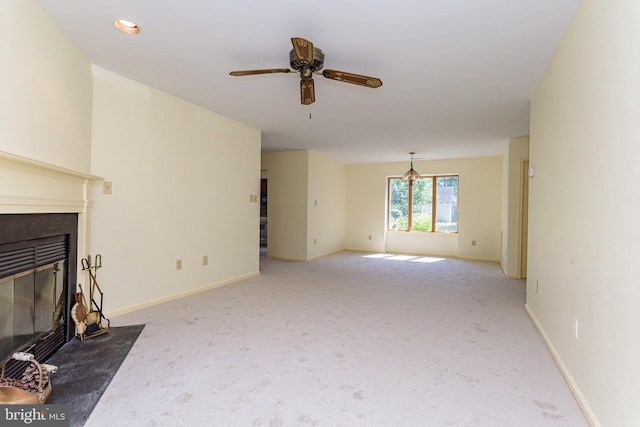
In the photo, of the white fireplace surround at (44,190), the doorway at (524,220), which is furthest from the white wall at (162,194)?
the doorway at (524,220)

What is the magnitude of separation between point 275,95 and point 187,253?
6.95ft

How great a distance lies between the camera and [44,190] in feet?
7.29

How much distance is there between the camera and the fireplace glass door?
194 cm

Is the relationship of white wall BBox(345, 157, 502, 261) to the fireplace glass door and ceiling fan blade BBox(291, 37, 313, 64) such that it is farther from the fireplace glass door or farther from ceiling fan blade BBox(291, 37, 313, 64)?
the fireplace glass door

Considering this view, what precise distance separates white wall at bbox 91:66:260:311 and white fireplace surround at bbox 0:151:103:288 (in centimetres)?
18

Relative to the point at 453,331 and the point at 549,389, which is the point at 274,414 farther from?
the point at 453,331

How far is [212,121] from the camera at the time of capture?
4203 mm

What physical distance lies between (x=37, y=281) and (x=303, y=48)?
2.41 m

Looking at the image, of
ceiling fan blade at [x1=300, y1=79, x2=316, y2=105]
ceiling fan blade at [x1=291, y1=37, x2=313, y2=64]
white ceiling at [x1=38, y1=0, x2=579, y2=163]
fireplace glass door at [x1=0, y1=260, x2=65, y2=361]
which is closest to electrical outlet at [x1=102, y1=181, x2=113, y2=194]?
fireplace glass door at [x1=0, y1=260, x2=65, y2=361]

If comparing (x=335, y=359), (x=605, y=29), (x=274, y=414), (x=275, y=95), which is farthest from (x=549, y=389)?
(x=275, y=95)

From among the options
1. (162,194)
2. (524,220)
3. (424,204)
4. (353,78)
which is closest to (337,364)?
(353,78)

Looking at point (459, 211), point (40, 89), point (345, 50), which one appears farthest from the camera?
point (459, 211)

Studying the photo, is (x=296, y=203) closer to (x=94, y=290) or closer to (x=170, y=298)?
(x=170, y=298)

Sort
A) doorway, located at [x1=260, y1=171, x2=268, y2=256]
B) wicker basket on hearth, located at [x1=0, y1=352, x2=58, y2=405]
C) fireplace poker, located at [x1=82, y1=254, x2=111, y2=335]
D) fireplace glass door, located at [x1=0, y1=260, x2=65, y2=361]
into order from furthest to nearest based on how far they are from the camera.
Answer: doorway, located at [x1=260, y1=171, x2=268, y2=256], fireplace poker, located at [x1=82, y1=254, x2=111, y2=335], fireplace glass door, located at [x1=0, y1=260, x2=65, y2=361], wicker basket on hearth, located at [x1=0, y1=352, x2=58, y2=405]
